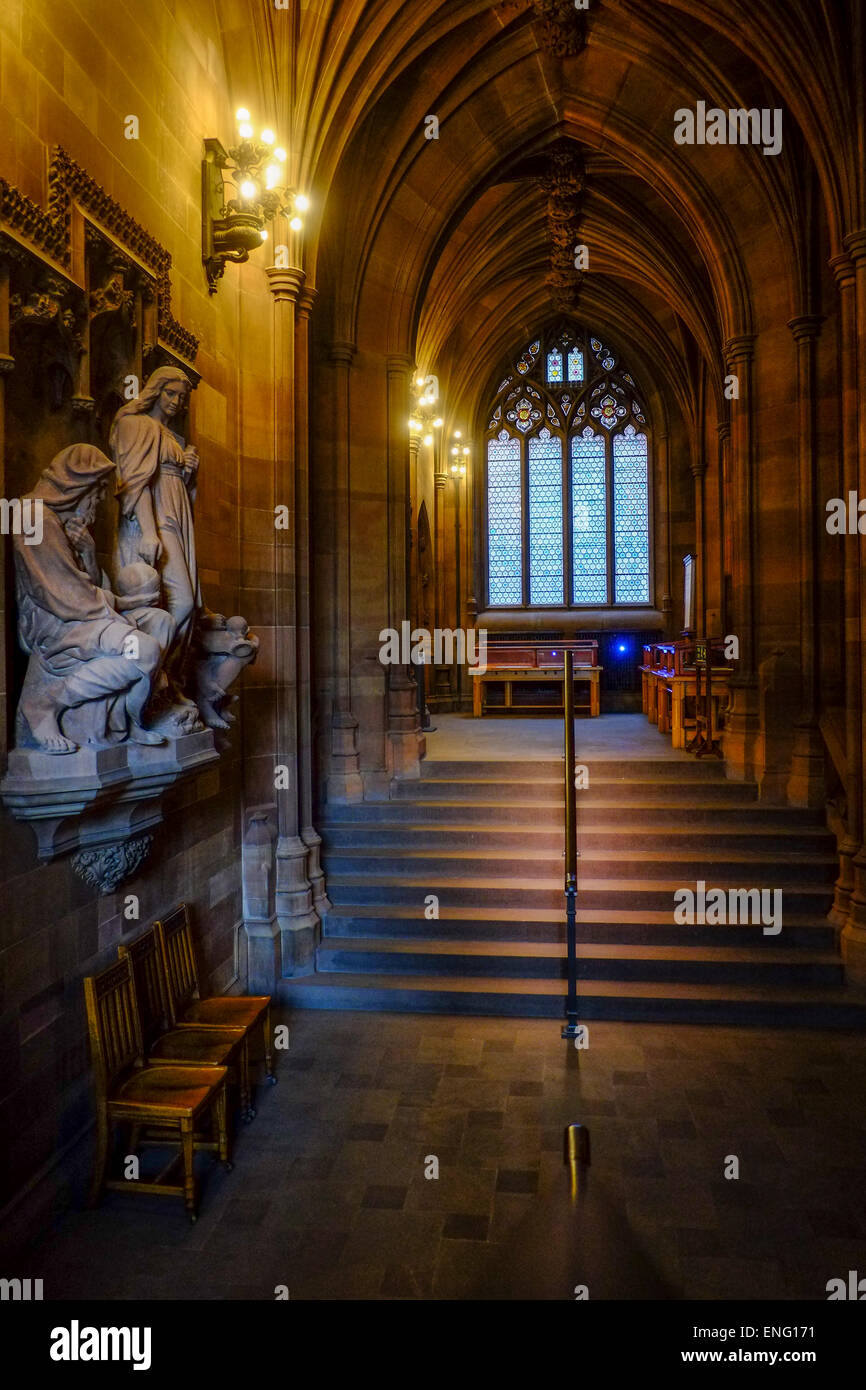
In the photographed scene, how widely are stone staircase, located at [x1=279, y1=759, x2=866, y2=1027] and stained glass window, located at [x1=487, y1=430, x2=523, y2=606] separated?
984 cm

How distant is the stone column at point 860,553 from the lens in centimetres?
566

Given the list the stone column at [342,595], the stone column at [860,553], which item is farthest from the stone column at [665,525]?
the stone column at [860,553]

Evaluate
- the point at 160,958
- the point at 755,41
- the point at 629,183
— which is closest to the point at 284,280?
the point at 755,41

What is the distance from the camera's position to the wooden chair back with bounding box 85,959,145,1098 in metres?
3.43

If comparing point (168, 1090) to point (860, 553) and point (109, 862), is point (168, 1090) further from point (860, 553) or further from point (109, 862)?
point (860, 553)

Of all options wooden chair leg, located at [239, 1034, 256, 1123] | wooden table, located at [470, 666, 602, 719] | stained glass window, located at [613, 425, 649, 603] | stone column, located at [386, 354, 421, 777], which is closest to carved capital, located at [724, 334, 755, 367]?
stone column, located at [386, 354, 421, 777]

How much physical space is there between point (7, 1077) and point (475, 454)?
15.3m

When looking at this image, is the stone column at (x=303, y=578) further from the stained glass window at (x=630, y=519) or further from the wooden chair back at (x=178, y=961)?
the stained glass window at (x=630, y=519)

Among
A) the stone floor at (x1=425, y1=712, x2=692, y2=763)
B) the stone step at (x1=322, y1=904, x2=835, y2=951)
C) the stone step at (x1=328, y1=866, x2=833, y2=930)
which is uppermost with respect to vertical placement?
the stone floor at (x1=425, y1=712, x2=692, y2=763)

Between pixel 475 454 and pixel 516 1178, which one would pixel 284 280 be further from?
pixel 475 454

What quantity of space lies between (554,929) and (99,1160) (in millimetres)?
3381

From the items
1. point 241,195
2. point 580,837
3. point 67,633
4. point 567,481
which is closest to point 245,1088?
point 67,633

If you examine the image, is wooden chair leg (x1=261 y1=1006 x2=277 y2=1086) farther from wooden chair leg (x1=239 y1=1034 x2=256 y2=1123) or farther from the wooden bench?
the wooden bench

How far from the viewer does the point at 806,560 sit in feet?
24.2
